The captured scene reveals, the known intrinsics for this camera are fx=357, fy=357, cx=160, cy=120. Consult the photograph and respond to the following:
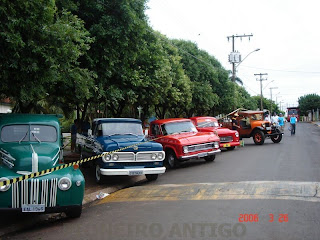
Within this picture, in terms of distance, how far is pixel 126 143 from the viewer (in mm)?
10352

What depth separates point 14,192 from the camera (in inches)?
242

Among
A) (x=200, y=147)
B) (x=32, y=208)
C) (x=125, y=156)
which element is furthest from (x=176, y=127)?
(x=32, y=208)

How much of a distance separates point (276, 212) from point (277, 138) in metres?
16.4

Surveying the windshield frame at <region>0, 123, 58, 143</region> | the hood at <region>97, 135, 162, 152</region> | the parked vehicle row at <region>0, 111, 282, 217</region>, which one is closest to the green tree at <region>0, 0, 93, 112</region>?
the parked vehicle row at <region>0, 111, 282, 217</region>

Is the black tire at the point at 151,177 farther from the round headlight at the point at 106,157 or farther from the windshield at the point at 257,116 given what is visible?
the windshield at the point at 257,116

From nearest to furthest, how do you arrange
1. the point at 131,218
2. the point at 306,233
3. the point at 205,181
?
1. the point at 306,233
2. the point at 131,218
3. the point at 205,181

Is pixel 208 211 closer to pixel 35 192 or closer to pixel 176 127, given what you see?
pixel 35 192

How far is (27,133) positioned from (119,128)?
3995 mm

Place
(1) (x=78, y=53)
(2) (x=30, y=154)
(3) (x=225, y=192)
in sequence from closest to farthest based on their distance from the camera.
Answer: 1. (2) (x=30, y=154)
2. (3) (x=225, y=192)
3. (1) (x=78, y=53)

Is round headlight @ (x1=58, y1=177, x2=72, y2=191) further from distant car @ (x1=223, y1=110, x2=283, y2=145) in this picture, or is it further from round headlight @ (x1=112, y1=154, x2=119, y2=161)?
distant car @ (x1=223, y1=110, x2=283, y2=145)

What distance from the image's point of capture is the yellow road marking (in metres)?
7.84

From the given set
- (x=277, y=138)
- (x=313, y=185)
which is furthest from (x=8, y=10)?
(x=277, y=138)

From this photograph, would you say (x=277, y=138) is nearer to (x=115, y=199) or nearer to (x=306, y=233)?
(x=115, y=199)

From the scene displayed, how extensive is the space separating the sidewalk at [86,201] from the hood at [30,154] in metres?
0.93
